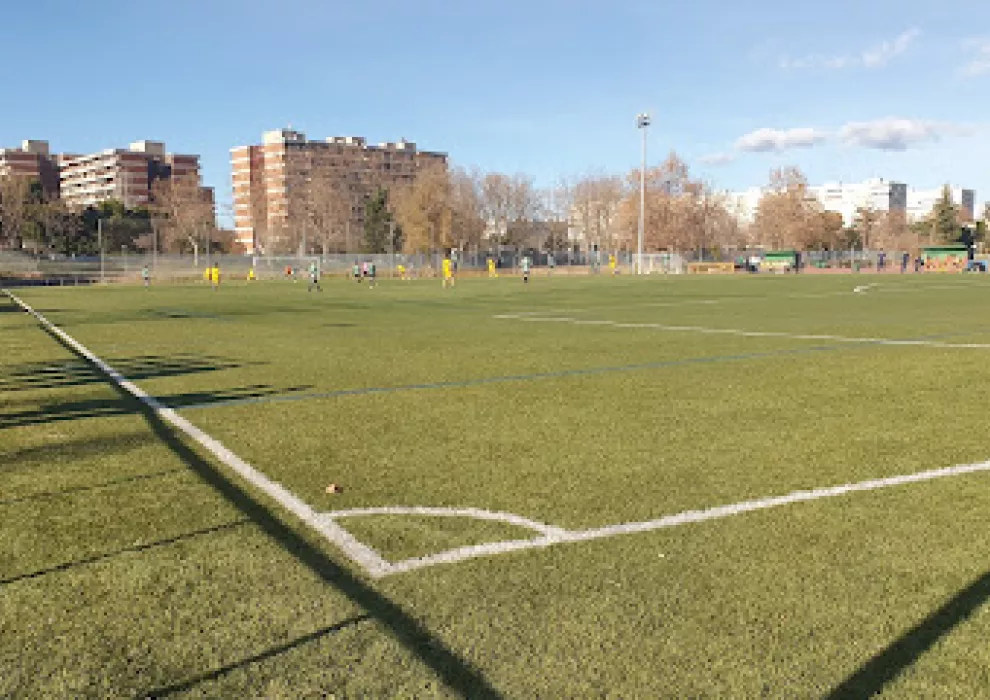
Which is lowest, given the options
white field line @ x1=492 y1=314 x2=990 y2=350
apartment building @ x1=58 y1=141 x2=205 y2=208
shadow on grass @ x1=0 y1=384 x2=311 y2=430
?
shadow on grass @ x1=0 y1=384 x2=311 y2=430

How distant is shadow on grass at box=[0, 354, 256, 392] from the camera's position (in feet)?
32.3

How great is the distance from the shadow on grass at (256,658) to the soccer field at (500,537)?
0.04 ft

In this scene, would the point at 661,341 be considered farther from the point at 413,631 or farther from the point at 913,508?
the point at 413,631

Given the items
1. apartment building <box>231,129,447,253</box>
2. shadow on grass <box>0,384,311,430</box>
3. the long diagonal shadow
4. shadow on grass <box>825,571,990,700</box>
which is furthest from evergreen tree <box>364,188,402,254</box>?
shadow on grass <box>825,571,990,700</box>

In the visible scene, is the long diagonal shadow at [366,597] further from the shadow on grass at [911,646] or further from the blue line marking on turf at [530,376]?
the blue line marking on turf at [530,376]

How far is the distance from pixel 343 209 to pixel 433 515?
110 m

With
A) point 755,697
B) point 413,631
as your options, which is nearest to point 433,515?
point 413,631

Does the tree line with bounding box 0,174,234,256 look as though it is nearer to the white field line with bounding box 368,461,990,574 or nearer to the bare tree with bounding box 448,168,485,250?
the bare tree with bounding box 448,168,485,250

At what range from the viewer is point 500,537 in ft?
13.5

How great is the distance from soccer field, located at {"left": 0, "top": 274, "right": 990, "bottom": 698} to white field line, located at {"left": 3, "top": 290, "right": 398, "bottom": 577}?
3 centimetres

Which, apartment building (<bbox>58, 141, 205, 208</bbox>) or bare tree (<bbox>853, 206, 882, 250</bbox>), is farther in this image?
apartment building (<bbox>58, 141, 205, 208</bbox>)

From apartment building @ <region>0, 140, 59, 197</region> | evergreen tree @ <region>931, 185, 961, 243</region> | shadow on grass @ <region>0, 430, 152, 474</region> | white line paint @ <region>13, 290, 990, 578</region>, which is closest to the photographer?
white line paint @ <region>13, 290, 990, 578</region>

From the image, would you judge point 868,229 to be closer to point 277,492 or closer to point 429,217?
point 429,217

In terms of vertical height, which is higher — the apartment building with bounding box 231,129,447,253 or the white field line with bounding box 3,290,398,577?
Result: the apartment building with bounding box 231,129,447,253
